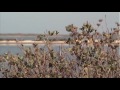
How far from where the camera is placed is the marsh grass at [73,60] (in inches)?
153

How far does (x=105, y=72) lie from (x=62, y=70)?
512 millimetres

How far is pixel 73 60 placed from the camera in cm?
399

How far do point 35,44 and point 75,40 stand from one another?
0.51 m

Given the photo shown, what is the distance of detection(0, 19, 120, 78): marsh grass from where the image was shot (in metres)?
3.88
